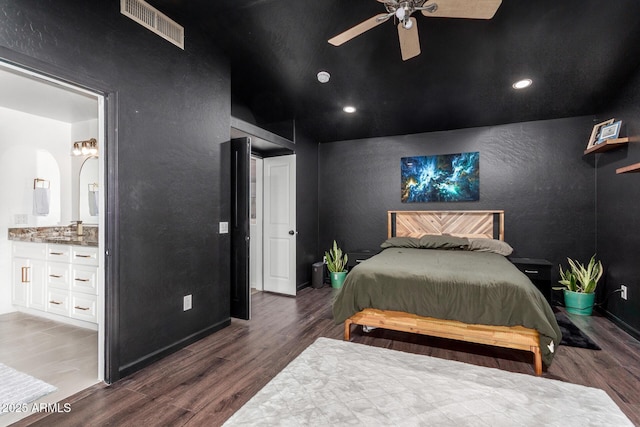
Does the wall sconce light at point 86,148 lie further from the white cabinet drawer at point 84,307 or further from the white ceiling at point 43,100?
the white cabinet drawer at point 84,307

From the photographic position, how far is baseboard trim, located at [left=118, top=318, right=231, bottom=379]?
2.20 m

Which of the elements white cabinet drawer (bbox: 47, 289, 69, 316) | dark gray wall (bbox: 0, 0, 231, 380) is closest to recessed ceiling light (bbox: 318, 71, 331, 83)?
dark gray wall (bbox: 0, 0, 231, 380)

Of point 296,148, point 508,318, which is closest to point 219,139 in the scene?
point 296,148

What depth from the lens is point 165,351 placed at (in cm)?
248

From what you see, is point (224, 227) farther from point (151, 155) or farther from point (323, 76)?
point (323, 76)

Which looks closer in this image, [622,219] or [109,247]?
[109,247]

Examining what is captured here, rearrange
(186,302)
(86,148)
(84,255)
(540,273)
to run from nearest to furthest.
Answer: (186,302) < (84,255) < (540,273) < (86,148)

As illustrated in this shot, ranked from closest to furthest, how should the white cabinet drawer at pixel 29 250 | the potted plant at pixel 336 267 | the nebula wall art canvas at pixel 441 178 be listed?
the white cabinet drawer at pixel 29 250, the nebula wall art canvas at pixel 441 178, the potted plant at pixel 336 267

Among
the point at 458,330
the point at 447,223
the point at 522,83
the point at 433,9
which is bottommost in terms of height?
the point at 458,330

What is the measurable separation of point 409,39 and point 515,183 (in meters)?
3.25

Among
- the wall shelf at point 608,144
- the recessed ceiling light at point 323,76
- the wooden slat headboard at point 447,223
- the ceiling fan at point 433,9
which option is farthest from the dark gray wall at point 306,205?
the wall shelf at point 608,144

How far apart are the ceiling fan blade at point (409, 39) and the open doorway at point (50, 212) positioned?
276 centimetres

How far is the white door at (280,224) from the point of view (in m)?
4.59

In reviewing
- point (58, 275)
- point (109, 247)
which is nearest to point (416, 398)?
point (109, 247)
